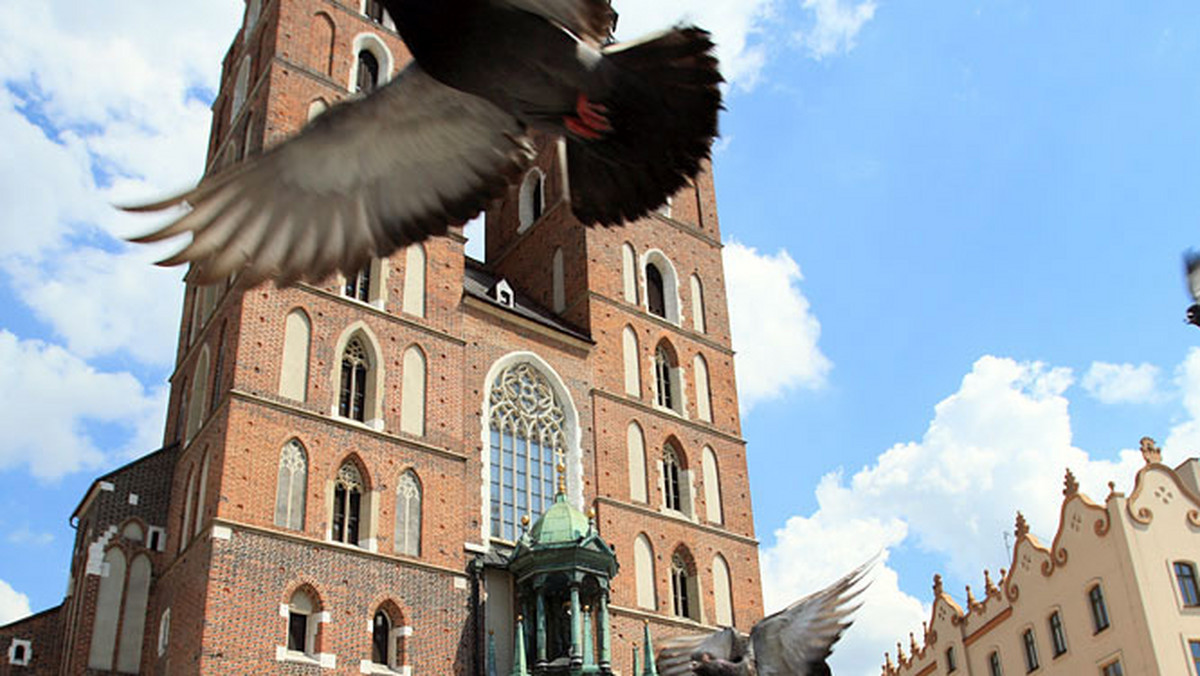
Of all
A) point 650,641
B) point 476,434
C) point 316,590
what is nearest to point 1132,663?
point 650,641

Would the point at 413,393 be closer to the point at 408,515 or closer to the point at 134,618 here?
the point at 408,515

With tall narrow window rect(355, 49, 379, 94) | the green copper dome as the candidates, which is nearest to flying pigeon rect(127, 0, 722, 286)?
the green copper dome

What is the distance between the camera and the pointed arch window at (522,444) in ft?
89.4

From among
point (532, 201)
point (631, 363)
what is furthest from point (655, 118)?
point (532, 201)

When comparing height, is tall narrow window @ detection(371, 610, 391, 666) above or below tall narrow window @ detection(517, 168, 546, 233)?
below

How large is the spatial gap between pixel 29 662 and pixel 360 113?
79.1ft

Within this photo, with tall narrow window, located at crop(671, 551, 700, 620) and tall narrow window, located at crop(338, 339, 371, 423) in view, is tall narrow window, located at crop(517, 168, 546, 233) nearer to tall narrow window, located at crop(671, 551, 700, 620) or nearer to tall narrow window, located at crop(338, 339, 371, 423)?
tall narrow window, located at crop(338, 339, 371, 423)

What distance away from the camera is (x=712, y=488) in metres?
31.4

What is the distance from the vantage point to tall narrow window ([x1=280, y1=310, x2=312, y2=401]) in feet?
80.9

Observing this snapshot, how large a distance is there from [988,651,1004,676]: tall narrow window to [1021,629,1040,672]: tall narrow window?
5.24ft

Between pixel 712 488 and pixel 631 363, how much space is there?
3.86m

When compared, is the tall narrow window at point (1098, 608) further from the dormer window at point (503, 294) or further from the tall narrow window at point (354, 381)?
the tall narrow window at point (354, 381)

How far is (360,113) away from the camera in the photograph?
4.02 m

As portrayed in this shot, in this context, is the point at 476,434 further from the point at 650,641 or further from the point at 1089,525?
the point at 1089,525
